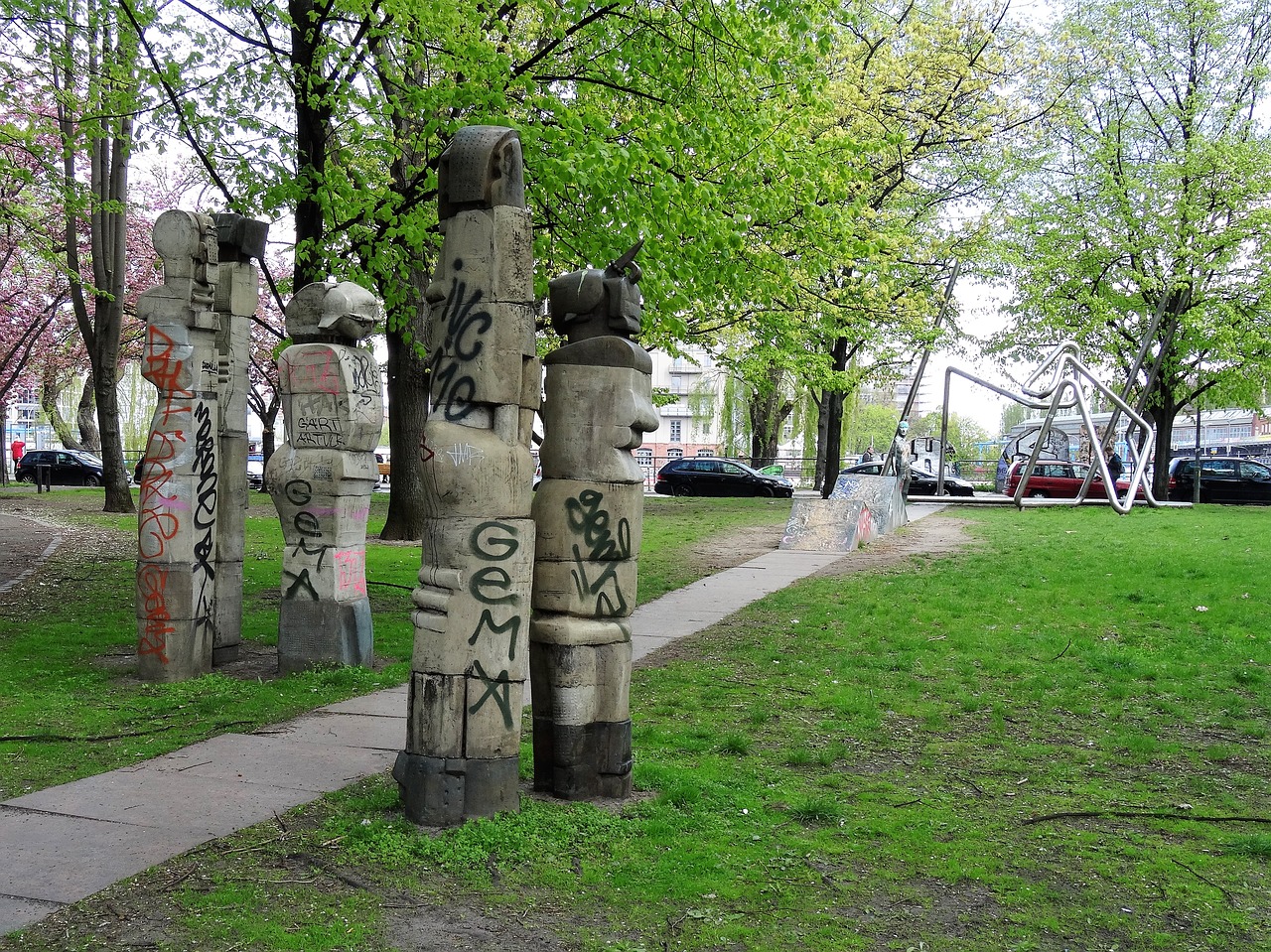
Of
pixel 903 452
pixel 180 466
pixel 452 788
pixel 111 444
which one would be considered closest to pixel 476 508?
pixel 452 788

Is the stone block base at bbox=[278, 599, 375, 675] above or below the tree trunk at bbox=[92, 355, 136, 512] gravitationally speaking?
below

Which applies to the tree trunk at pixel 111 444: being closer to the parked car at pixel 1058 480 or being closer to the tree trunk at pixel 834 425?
the tree trunk at pixel 834 425

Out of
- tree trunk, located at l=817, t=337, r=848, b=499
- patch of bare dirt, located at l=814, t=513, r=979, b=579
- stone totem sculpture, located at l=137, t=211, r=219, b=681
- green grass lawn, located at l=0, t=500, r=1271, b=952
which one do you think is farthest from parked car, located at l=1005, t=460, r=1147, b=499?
stone totem sculpture, located at l=137, t=211, r=219, b=681

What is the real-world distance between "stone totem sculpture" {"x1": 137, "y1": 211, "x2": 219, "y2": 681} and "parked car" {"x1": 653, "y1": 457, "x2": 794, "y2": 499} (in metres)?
25.5

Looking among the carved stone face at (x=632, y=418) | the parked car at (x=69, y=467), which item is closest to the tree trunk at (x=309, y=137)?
the carved stone face at (x=632, y=418)

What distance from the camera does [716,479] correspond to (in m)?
33.2

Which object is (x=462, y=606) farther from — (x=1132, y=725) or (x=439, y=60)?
(x=439, y=60)

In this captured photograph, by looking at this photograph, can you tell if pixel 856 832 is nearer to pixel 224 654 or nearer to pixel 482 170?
pixel 482 170

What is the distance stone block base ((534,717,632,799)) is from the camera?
5.38 metres

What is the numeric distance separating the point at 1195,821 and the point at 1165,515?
17.2 metres

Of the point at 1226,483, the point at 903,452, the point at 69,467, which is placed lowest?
the point at 69,467

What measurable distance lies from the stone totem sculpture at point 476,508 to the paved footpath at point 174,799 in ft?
3.17

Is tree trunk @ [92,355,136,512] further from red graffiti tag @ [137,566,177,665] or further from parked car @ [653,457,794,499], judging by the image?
parked car @ [653,457,794,499]

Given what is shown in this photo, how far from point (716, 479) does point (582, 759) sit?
2799cm
